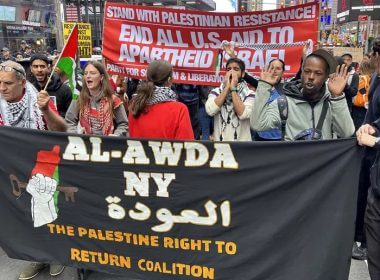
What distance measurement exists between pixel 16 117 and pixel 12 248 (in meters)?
1.13

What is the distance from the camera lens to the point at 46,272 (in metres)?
3.49

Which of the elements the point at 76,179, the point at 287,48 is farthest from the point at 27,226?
the point at 287,48

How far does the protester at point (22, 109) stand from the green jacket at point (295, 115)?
1.68 metres

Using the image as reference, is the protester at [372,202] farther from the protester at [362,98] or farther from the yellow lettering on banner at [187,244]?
the protester at [362,98]

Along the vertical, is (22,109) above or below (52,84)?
below

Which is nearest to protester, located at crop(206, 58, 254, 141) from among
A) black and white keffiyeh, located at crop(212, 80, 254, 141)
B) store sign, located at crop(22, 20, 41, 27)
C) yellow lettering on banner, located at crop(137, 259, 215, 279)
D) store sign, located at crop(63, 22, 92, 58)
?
black and white keffiyeh, located at crop(212, 80, 254, 141)

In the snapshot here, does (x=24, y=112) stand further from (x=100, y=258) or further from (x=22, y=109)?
(x=100, y=258)

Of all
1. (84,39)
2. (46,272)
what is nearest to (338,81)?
(46,272)

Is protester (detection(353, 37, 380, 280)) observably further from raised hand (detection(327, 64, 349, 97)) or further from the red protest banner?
the red protest banner

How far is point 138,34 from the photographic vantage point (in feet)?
16.6

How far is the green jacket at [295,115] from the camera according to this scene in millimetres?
2961

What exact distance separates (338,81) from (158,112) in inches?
52.0

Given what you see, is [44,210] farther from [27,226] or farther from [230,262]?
→ [230,262]

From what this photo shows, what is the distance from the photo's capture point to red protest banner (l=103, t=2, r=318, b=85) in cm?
478
